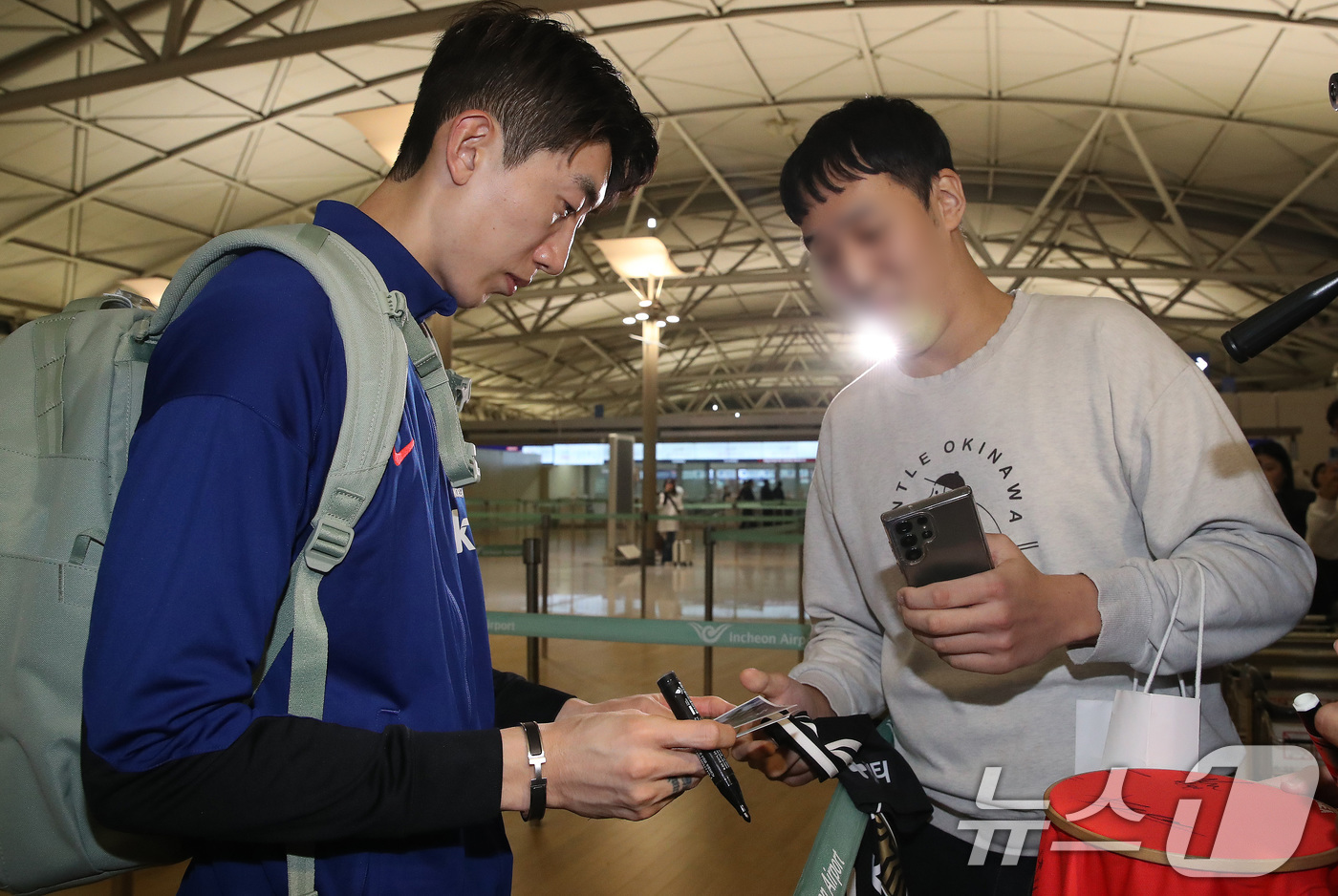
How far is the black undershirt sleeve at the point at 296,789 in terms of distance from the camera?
846 millimetres

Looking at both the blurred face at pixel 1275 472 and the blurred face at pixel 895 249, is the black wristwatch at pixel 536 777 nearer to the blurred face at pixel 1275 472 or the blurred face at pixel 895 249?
the blurred face at pixel 895 249

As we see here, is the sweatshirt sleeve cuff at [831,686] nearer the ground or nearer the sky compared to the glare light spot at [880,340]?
nearer the ground

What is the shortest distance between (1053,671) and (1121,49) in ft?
44.3

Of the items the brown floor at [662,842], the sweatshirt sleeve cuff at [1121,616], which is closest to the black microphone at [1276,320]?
the sweatshirt sleeve cuff at [1121,616]

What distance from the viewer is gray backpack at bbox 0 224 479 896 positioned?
3.10 ft

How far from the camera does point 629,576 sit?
12.6 metres

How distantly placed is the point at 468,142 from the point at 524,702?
0.93m

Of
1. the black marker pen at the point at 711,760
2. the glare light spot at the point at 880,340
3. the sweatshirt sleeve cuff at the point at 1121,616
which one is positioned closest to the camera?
the black marker pen at the point at 711,760

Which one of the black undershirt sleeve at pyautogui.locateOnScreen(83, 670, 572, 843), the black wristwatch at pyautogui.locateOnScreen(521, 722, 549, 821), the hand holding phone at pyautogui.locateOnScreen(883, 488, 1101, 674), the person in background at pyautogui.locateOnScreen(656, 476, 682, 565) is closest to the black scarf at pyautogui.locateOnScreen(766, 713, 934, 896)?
the hand holding phone at pyautogui.locateOnScreen(883, 488, 1101, 674)

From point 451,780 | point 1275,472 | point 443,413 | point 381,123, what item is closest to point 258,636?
point 451,780

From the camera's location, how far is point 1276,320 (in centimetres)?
82

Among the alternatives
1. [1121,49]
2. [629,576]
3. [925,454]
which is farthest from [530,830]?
[1121,49]

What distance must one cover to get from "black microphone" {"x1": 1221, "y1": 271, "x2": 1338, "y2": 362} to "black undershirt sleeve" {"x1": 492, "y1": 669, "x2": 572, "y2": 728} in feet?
3.60

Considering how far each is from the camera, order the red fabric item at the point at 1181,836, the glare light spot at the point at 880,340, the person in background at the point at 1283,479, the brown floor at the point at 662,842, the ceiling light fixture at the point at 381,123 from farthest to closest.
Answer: the ceiling light fixture at the point at 381,123 → the person in background at the point at 1283,479 → the brown floor at the point at 662,842 → the glare light spot at the point at 880,340 → the red fabric item at the point at 1181,836
